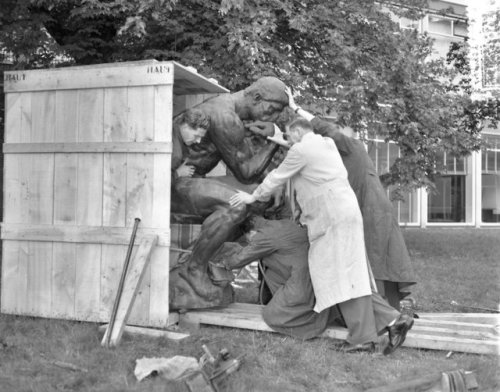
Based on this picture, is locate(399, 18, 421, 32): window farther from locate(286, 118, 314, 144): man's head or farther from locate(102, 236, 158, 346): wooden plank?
locate(102, 236, 158, 346): wooden plank

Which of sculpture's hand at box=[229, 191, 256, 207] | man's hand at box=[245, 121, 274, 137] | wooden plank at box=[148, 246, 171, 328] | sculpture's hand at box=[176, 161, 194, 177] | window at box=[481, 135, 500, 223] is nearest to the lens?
wooden plank at box=[148, 246, 171, 328]

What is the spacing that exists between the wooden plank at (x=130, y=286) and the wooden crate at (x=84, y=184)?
135mm

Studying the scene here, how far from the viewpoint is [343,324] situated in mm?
5320

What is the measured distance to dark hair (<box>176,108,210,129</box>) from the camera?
569 centimetres

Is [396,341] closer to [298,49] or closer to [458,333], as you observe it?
[458,333]

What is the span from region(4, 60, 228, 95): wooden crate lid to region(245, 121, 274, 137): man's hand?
735 millimetres

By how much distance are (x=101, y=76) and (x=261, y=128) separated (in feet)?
4.92

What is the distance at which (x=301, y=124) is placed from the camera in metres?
5.05

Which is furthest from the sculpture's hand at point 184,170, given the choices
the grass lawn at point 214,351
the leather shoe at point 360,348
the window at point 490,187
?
the window at point 490,187

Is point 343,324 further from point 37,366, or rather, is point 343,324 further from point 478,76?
point 478,76

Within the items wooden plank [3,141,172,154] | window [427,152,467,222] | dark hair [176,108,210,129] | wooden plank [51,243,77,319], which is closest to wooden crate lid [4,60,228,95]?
dark hair [176,108,210,129]

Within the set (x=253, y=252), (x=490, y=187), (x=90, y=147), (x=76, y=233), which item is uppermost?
(x=490, y=187)

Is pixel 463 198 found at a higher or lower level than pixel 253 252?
higher

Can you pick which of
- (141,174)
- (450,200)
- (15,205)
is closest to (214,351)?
(141,174)
